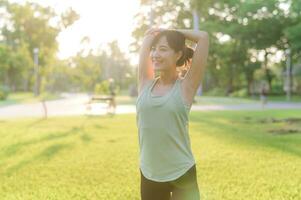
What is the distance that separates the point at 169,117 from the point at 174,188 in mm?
437

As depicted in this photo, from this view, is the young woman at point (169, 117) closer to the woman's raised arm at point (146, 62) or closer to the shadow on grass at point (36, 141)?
the woman's raised arm at point (146, 62)

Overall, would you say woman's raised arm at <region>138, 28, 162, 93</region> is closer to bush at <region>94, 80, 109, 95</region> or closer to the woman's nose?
the woman's nose

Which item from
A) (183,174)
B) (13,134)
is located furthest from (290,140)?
(183,174)

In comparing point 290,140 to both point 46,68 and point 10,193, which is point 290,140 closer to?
point 10,193

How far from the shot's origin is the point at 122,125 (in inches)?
627

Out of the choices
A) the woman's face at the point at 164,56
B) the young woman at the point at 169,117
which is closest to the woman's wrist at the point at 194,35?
the young woman at the point at 169,117

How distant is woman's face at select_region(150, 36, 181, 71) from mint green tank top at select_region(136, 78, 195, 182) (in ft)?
0.42

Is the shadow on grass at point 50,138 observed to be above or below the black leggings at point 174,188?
below

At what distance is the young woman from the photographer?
2.62m

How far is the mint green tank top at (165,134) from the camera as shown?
261cm

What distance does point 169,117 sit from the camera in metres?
2.60

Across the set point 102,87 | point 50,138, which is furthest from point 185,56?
point 102,87

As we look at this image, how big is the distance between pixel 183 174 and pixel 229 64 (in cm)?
5943

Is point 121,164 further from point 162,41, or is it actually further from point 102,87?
point 102,87
